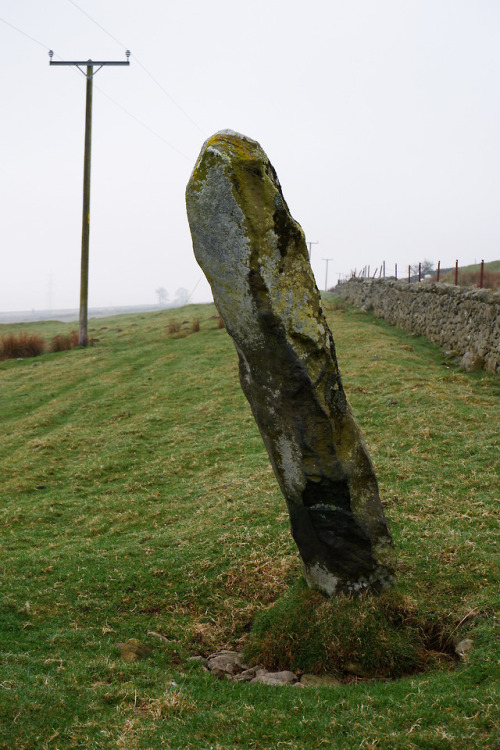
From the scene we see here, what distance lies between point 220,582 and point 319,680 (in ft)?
8.99

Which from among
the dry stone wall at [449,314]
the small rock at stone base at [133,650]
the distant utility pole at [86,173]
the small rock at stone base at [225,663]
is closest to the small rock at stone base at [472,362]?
the dry stone wall at [449,314]

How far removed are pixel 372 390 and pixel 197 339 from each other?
16887 millimetres

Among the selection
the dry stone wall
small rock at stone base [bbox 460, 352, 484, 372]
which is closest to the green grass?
small rock at stone base [bbox 460, 352, 484, 372]

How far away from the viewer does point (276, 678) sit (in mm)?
6742

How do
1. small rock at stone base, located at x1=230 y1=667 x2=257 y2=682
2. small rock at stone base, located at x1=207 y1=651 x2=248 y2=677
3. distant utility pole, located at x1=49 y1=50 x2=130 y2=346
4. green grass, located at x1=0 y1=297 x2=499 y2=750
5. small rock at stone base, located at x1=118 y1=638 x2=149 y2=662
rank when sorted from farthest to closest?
distant utility pole, located at x1=49 y1=50 x2=130 y2=346, small rock at stone base, located at x1=118 y1=638 x2=149 y2=662, small rock at stone base, located at x1=207 y1=651 x2=248 y2=677, small rock at stone base, located at x1=230 y1=667 x2=257 y2=682, green grass, located at x1=0 y1=297 x2=499 y2=750

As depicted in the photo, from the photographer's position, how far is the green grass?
5.59 meters

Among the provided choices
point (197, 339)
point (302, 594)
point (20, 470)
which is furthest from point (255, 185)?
point (197, 339)

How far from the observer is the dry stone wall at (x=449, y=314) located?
21.4 m

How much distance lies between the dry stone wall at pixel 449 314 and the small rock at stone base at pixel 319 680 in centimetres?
1588

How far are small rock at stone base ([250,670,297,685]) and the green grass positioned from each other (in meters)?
0.26

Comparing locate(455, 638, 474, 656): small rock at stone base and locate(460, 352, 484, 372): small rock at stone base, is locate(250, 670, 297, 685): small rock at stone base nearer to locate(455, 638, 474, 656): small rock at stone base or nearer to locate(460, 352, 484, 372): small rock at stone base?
locate(455, 638, 474, 656): small rock at stone base

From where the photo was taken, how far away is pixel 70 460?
17.4 metres

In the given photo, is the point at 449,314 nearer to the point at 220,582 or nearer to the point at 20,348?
the point at 220,582

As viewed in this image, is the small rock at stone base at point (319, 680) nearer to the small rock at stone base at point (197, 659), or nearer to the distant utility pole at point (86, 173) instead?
the small rock at stone base at point (197, 659)
